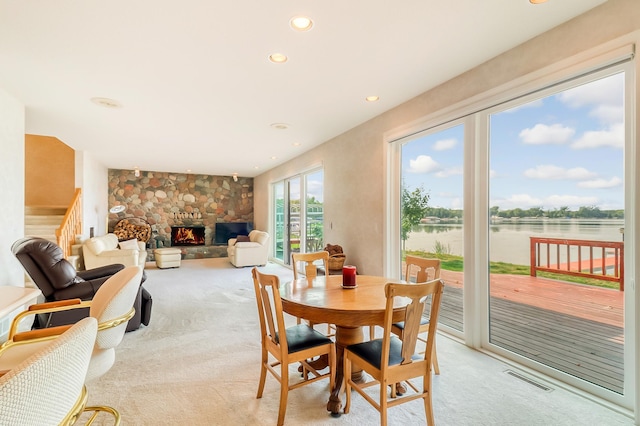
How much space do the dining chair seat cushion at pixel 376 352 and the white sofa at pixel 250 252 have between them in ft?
19.1

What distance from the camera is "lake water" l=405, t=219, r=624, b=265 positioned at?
83.0 inches

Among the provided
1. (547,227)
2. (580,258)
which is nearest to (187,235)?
(547,227)

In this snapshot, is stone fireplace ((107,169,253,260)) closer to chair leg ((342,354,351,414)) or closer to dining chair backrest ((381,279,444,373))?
chair leg ((342,354,351,414))

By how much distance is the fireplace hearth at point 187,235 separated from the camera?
30.6 feet

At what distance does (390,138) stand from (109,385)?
12.1 feet

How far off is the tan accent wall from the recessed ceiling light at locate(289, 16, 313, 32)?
7.85 meters

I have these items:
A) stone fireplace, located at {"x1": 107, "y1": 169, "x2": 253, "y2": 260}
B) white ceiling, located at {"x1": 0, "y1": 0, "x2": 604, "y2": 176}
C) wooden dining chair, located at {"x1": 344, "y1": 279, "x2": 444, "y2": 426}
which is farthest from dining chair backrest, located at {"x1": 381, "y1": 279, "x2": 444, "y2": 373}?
stone fireplace, located at {"x1": 107, "y1": 169, "x2": 253, "y2": 260}

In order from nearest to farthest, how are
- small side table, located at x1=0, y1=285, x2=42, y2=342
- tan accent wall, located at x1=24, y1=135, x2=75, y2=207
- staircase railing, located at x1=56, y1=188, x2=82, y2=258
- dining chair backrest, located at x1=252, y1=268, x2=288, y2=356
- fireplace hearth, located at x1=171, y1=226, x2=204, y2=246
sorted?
1. small side table, located at x1=0, y1=285, x2=42, y2=342
2. dining chair backrest, located at x1=252, y1=268, x2=288, y2=356
3. staircase railing, located at x1=56, y1=188, x2=82, y2=258
4. tan accent wall, located at x1=24, y1=135, x2=75, y2=207
5. fireplace hearth, located at x1=171, y1=226, x2=204, y2=246

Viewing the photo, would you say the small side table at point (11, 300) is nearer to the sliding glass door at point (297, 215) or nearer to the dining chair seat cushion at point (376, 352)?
the dining chair seat cushion at point (376, 352)

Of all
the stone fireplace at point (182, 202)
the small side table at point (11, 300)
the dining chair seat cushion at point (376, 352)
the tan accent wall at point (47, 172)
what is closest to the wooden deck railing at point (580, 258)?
the dining chair seat cushion at point (376, 352)

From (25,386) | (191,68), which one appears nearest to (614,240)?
(25,386)

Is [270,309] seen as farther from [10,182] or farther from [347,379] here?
[10,182]

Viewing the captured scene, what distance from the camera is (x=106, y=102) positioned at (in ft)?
11.9

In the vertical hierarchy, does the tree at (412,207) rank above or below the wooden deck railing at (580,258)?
above
